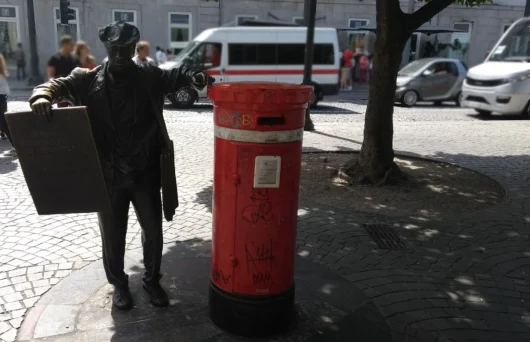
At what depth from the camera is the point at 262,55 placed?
16594 millimetres

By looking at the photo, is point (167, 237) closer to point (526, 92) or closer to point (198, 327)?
point (198, 327)

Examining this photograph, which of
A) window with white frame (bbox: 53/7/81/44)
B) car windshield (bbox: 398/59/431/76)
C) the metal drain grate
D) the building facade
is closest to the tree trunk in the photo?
the metal drain grate

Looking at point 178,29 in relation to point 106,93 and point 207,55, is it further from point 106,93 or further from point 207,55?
point 106,93

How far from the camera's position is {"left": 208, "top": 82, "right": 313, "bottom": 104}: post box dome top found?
285 cm

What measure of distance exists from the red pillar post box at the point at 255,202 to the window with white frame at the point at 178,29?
81.1ft

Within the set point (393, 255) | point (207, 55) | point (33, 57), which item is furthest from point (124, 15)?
point (393, 255)

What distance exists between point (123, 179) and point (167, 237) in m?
1.74

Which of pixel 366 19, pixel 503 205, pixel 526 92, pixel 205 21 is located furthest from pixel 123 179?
pixel 366 19

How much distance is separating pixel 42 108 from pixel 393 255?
3.20m

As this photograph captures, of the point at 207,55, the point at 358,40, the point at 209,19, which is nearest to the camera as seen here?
the point at 207,55

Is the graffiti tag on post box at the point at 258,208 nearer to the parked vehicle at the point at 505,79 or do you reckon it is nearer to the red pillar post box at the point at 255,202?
the red pillar post box at the point at 255,202

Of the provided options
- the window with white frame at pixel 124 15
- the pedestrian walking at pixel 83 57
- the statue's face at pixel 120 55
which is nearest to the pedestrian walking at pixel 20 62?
the window with white frame at pixel 124 15

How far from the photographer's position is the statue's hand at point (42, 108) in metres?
2.74

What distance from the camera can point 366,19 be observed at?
29.1m
